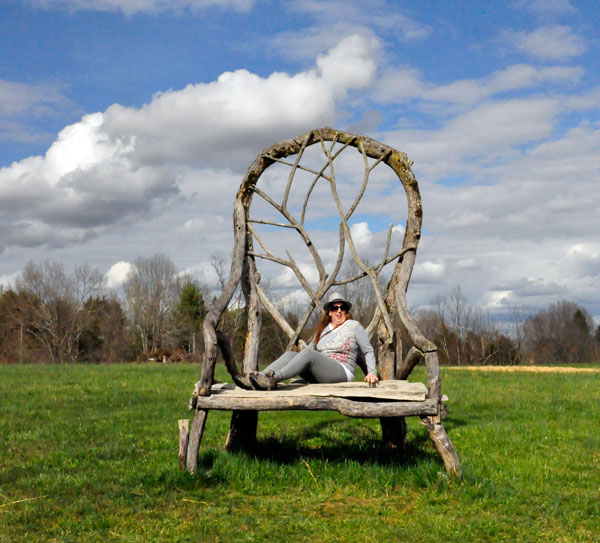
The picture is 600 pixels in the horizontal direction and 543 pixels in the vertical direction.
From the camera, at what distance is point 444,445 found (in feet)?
16.1

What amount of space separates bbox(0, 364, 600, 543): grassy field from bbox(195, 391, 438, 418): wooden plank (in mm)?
530

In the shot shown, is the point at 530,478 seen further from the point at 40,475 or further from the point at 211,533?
the point at 40,475

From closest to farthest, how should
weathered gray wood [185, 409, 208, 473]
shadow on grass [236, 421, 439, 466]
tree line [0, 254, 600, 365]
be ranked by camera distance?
weathered gray wood [185, 409, 208, 473], shadow on grass [236, 421, 439, 466], tree line [0, 254, 600, 365]

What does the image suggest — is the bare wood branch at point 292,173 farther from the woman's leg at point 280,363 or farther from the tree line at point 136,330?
the tree line at point 136,330

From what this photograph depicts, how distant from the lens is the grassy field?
411cm

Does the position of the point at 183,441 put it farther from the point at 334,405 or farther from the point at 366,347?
the point at 366,347

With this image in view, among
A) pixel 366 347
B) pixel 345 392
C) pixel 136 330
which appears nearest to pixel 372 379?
pixel 345 392

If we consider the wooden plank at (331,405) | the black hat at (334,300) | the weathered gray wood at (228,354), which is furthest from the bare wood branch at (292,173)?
the wooden plank at (331,405)

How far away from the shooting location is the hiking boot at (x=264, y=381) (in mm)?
5243

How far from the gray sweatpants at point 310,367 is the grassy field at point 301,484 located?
700mm

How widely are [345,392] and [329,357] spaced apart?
3.21 feet

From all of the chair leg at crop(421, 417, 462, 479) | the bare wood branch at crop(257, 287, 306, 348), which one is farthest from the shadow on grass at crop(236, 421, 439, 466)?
the bare wood branch at crop(257, 287, 306, 348)

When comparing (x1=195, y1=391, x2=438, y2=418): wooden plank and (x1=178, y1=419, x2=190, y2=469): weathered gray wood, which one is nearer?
(x1=195, y1=391, x2=438, y2=418): wooden plank

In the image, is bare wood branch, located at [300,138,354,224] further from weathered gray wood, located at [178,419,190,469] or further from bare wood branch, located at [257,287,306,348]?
weathered gray wood, located at [178,419,190,469]
